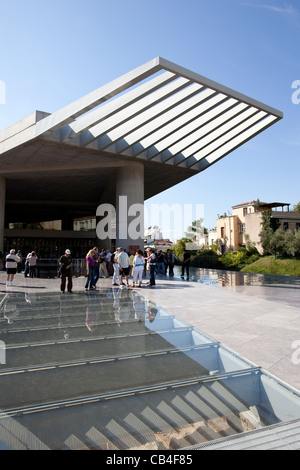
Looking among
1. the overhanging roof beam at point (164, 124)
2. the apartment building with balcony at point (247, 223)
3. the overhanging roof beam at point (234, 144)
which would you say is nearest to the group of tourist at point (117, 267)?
the overhanging roof beam at point (164, 124)

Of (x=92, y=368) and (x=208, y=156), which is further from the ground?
(x=208, y=156)

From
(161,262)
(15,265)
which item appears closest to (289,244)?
(161,262)

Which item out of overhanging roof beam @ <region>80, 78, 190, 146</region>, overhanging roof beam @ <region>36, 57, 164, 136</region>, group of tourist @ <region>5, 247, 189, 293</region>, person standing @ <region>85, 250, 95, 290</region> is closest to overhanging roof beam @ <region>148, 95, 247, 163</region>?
overhanging roof beam @ <region>80, 78, 190, 146</region>

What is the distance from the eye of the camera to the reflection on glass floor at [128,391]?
7.74 ft

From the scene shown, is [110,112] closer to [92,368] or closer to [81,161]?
[81,161]

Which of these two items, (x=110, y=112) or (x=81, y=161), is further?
(x=81, y=161)

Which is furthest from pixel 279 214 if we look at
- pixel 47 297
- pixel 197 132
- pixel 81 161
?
pixel 47 297

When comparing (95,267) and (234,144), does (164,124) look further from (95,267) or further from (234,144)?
(95,267)

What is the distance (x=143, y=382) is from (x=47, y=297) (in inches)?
258

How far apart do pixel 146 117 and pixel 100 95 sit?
10.2ft

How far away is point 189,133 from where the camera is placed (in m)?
Result: 18.2

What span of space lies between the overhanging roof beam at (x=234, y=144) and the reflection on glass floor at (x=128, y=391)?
17974 millimetres
